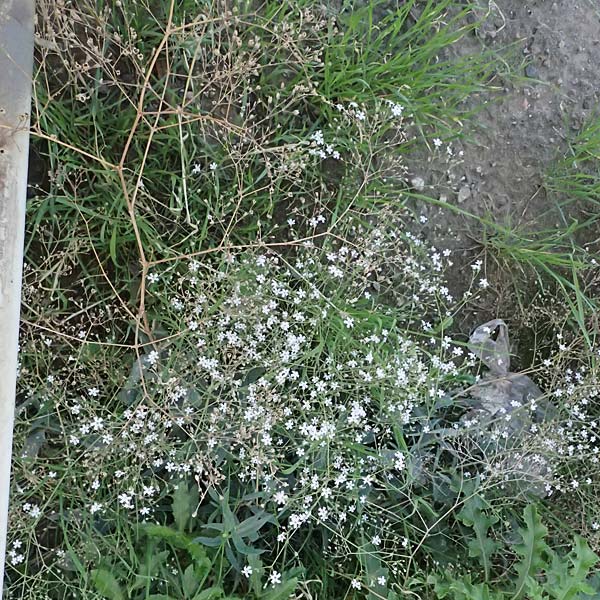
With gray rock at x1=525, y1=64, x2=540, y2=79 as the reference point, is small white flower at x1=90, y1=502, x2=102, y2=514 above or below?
below

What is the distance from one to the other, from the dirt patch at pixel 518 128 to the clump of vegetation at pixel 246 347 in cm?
17

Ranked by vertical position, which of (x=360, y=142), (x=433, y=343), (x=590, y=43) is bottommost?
(x=433, y=343)

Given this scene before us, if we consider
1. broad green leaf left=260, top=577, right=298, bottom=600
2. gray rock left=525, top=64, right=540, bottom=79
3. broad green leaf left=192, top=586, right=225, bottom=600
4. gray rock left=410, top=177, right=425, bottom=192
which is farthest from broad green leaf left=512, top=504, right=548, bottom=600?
gray rock left=525, top=64, right=540, bottom=79

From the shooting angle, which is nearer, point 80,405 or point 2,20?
point 2,20

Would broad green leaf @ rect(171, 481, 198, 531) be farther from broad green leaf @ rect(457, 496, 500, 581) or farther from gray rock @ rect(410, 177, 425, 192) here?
gray rock @ rect(410, 177, 425, 192)

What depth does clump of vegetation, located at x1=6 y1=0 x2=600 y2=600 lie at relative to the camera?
2.02 metres

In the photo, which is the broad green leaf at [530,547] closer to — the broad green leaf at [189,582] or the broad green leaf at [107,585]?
the broad green leaf at [189,582]

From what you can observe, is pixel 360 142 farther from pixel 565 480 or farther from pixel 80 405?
pixel 565 480

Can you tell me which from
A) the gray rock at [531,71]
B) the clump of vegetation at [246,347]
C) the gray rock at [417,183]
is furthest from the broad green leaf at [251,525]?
the gray rock at [531,71]

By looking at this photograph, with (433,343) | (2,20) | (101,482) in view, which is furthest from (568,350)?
(2,20)

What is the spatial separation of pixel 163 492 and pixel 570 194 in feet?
6.32

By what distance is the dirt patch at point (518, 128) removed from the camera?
2473 millimetres

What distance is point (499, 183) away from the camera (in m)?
2.54

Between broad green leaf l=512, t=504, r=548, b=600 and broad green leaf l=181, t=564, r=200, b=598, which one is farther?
broad green leaf l=512, t=504, r=548, b=600
